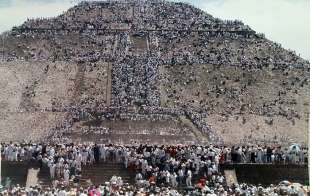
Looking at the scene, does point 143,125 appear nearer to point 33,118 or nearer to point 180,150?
point 33,118

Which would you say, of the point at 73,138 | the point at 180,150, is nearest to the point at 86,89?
the point at 73,138

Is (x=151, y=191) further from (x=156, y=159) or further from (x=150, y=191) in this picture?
(x=156, y=159)

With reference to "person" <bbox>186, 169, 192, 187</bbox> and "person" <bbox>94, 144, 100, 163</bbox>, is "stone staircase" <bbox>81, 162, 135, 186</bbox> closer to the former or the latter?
"person" <bbox>94, 144, 100, 163</bbox>

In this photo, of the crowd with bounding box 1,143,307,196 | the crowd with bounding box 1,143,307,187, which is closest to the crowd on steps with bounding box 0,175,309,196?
the crowd with bounding box 1,143,307,196

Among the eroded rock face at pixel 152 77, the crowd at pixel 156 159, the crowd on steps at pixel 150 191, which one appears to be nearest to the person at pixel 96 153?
the crowd at pixel 156 159

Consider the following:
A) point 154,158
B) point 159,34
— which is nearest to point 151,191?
point 154,158

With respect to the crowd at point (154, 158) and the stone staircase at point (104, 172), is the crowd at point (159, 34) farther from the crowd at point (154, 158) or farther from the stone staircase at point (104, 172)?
the stone staircase at point (104, 172)
